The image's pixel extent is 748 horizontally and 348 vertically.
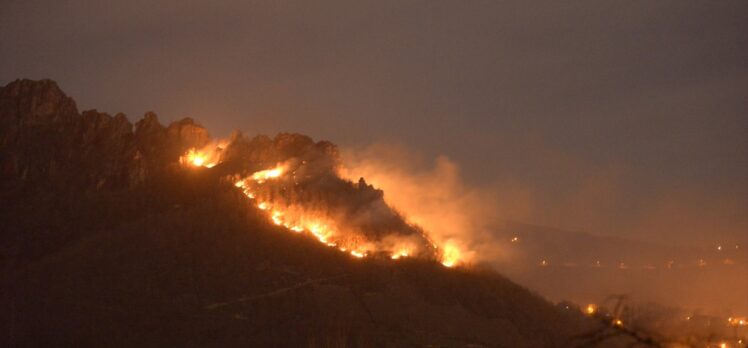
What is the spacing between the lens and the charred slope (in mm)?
55906

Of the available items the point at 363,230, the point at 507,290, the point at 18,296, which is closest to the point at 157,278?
the point at 18,296

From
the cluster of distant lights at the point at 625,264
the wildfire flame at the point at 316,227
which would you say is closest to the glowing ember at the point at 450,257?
the wildfire flame at the point at 316,227

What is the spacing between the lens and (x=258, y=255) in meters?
65.9

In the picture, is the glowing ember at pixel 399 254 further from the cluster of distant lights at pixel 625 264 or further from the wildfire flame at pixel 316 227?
the cluster of distant lights at pixel 625 264

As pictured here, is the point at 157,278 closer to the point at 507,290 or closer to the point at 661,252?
the point at 507,290

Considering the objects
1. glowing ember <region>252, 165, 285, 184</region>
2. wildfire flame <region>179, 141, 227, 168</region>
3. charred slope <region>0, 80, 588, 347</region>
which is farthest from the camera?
wildfire flame <region>179, 141, 227, 168</region>

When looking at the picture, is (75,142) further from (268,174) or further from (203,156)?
(268,174)

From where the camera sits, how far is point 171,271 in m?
63.0

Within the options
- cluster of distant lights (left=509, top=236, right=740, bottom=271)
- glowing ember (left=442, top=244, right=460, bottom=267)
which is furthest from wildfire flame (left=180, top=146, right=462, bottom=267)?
cluster of distant lights (left=509, top=236, right=740, bottom=271)

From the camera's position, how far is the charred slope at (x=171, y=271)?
55.9 metres

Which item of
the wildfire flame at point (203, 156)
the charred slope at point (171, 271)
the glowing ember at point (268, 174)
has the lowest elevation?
the charred slope at point (171, 271)

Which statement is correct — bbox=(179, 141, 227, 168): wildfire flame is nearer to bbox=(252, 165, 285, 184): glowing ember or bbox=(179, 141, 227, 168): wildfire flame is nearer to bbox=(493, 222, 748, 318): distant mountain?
bbox=(252, 165, 285, 184): glowing ember

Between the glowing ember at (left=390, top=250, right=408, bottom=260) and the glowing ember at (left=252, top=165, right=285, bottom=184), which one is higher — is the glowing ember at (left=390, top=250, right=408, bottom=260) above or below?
below

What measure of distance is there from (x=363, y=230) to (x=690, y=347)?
66726 millimetres
